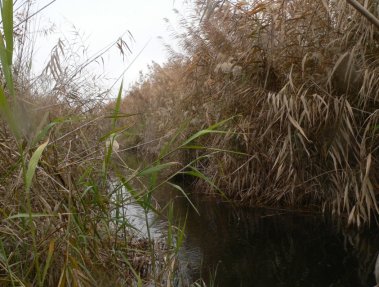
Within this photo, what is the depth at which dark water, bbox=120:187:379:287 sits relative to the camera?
1954 millimetres

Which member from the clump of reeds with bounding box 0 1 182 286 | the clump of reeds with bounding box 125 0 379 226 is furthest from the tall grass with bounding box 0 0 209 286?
the clump of reeds with bounding box 125 0 379 226

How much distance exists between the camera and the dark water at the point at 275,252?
1.95m

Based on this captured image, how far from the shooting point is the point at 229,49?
3.24 metres

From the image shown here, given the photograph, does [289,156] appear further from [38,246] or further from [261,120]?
[38,246]

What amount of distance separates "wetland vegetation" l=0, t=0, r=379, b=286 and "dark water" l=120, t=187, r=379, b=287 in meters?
0.01

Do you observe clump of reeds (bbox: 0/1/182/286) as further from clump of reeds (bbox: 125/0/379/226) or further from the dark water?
clump of reeds (bbox: 125/0/379/226)

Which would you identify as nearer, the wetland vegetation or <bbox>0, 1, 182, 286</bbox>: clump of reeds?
<bbox>0, 1, 182, 286</bbox>: clump of reeds

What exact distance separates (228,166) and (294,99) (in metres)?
1.12

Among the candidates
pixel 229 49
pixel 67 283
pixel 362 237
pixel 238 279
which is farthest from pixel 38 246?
pixel 229 49

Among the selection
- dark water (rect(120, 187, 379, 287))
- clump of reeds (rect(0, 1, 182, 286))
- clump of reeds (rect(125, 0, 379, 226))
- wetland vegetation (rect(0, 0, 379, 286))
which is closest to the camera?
clump of reeds (rect(0, 1, 182, 286))

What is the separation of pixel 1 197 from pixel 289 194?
224 cm

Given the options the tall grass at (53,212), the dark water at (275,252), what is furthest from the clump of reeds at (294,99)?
the tall grass at (53,212)

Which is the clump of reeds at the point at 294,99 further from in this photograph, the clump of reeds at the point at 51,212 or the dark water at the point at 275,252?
the clump of reeds at the point at 51,212

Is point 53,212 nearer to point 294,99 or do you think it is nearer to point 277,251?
point 277,251
